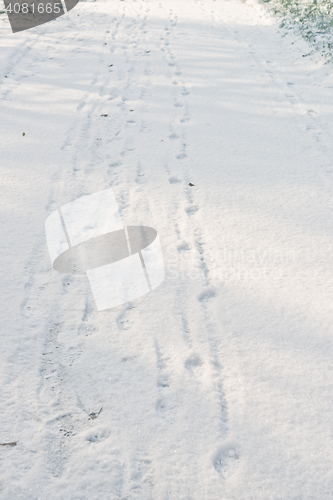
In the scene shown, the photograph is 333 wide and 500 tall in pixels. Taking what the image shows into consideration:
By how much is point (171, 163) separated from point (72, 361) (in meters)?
1.94

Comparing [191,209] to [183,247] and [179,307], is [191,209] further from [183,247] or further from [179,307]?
[179,307]

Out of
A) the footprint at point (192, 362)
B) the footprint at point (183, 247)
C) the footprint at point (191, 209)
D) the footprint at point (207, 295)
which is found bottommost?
the footprint at point (192, 362)

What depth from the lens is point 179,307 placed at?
6.14 ft

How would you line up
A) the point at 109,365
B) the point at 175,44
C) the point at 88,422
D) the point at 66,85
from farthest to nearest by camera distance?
the point at 175,44 → the point at 66,85 → the point at 109,365 → the point at 88,422

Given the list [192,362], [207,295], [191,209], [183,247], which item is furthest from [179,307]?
[191,209]

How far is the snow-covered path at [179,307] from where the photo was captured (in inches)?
51.7

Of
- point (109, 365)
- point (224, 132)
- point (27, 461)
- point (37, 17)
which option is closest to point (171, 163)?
point (224, 132)

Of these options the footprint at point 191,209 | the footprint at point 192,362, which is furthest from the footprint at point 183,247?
the footprint at point 192,362

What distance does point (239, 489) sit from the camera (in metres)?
1.24

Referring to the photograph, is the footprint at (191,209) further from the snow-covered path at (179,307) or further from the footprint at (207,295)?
the footprint at (207,295)

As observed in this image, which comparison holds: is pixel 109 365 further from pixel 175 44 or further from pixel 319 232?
pixel 175 44

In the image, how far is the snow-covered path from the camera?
1.31 m

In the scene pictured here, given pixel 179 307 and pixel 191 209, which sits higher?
pixel 191 209

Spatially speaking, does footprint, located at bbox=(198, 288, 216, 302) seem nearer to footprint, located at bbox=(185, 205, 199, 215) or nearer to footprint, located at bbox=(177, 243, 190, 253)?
footprint, located at bbox=(177, 243, 190, 253)
